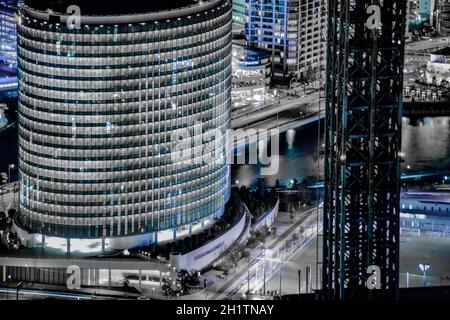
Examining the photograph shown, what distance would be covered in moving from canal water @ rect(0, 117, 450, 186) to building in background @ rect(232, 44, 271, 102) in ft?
62.5

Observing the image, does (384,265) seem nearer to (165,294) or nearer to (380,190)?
(380,190)

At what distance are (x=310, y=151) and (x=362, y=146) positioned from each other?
102 meters

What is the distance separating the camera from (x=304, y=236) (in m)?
114

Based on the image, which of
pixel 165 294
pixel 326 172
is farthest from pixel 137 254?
pixel 326 172

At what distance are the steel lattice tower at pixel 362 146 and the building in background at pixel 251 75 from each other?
12869 centimetres

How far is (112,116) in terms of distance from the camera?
10562 cm

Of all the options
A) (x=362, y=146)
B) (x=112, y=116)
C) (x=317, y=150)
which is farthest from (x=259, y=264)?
(x=362, y=146)

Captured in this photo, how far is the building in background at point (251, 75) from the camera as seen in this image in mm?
188750

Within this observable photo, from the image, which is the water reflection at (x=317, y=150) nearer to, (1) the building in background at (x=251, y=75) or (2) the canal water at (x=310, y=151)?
(2) the canal water at (x=310, y=151)

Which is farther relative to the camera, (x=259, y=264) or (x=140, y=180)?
(x=140, y=180)

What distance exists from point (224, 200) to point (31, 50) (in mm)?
25826

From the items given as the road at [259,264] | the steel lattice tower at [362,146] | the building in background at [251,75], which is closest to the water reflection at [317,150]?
the building in background at [251,75]

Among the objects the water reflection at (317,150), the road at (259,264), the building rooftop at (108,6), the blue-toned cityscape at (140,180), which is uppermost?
the building rooftop at (108,6)

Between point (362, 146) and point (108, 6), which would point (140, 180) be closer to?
point (108, 6)
